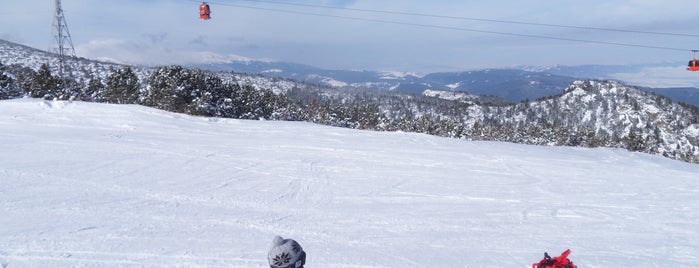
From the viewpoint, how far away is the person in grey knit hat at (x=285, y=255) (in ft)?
7.68

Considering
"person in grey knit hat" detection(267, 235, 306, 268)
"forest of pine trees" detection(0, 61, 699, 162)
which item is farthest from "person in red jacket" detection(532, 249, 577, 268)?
"forest of pine trees" detection(0, 61, 699, 162)

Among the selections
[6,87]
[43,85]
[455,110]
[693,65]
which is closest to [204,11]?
[693,65]

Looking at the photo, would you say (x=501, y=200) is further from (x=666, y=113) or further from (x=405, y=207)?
(x=666, y=113)

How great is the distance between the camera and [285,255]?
93.1 inches

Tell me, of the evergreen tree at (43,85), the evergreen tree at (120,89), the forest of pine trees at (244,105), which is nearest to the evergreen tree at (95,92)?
the forest of pine trees at (244,105)

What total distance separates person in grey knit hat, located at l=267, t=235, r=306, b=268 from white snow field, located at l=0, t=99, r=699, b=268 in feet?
12.8

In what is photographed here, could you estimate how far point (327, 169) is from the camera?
14.4 meters

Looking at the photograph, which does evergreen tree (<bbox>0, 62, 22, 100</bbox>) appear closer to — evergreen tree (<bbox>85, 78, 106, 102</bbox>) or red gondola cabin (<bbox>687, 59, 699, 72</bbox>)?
evergreen tree (<bbox>85, 78, 106, 102</bbox>)

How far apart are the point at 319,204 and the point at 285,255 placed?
7.61 metres

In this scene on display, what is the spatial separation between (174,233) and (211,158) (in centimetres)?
815

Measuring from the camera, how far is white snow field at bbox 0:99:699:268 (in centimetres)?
654

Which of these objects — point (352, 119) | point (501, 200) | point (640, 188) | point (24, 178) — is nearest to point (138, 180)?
point (24, 178)

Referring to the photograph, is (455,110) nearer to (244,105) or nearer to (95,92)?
(244,105)

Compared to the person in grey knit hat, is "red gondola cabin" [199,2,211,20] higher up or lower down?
higher up
